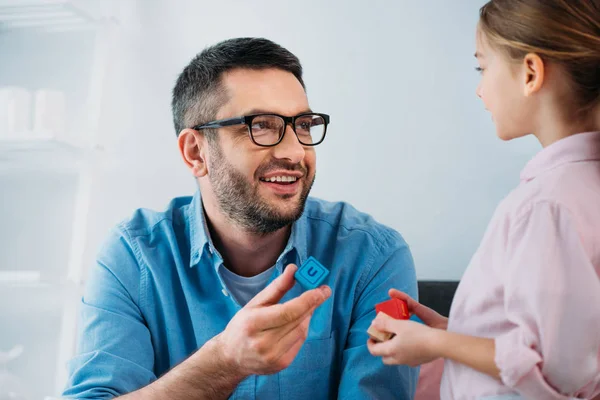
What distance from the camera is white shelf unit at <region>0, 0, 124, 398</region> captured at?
2.40 meters

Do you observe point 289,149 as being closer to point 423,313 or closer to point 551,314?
point 423,313

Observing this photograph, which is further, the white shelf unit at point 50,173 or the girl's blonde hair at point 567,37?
the white shelf unit at point 50,173

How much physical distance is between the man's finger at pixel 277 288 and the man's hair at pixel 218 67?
578 mm

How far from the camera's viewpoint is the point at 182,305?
158 cm

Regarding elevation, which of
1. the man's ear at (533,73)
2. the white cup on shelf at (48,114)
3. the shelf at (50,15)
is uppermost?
the shelf at (50,15)

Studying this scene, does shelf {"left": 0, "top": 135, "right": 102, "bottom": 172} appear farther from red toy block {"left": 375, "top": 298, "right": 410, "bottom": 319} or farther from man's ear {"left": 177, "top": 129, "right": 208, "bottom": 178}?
red toy block {"left": 375, "top": 298, "right": 410, "bottom": 319}

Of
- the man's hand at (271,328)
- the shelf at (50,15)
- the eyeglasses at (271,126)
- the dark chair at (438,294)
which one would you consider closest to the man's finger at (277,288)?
the man's hand at (271,328)

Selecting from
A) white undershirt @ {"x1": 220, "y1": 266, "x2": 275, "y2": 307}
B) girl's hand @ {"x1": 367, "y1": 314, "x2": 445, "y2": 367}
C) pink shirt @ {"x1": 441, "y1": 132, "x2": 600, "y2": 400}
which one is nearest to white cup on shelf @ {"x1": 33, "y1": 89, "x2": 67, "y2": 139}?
white undershirt @ {"x1": 220, "y1": 266, "x2": 275, "y2": 307}

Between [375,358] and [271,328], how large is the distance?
0.37 metres

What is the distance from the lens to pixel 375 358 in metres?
1.44

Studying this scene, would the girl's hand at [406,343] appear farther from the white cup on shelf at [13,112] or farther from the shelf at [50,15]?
the shelf at [50,15]

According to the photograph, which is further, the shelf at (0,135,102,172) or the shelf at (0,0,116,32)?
the shelf at (0,0,116,32)

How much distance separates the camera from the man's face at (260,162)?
4.98ft

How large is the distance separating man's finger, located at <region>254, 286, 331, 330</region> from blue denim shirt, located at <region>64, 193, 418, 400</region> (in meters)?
0.36
